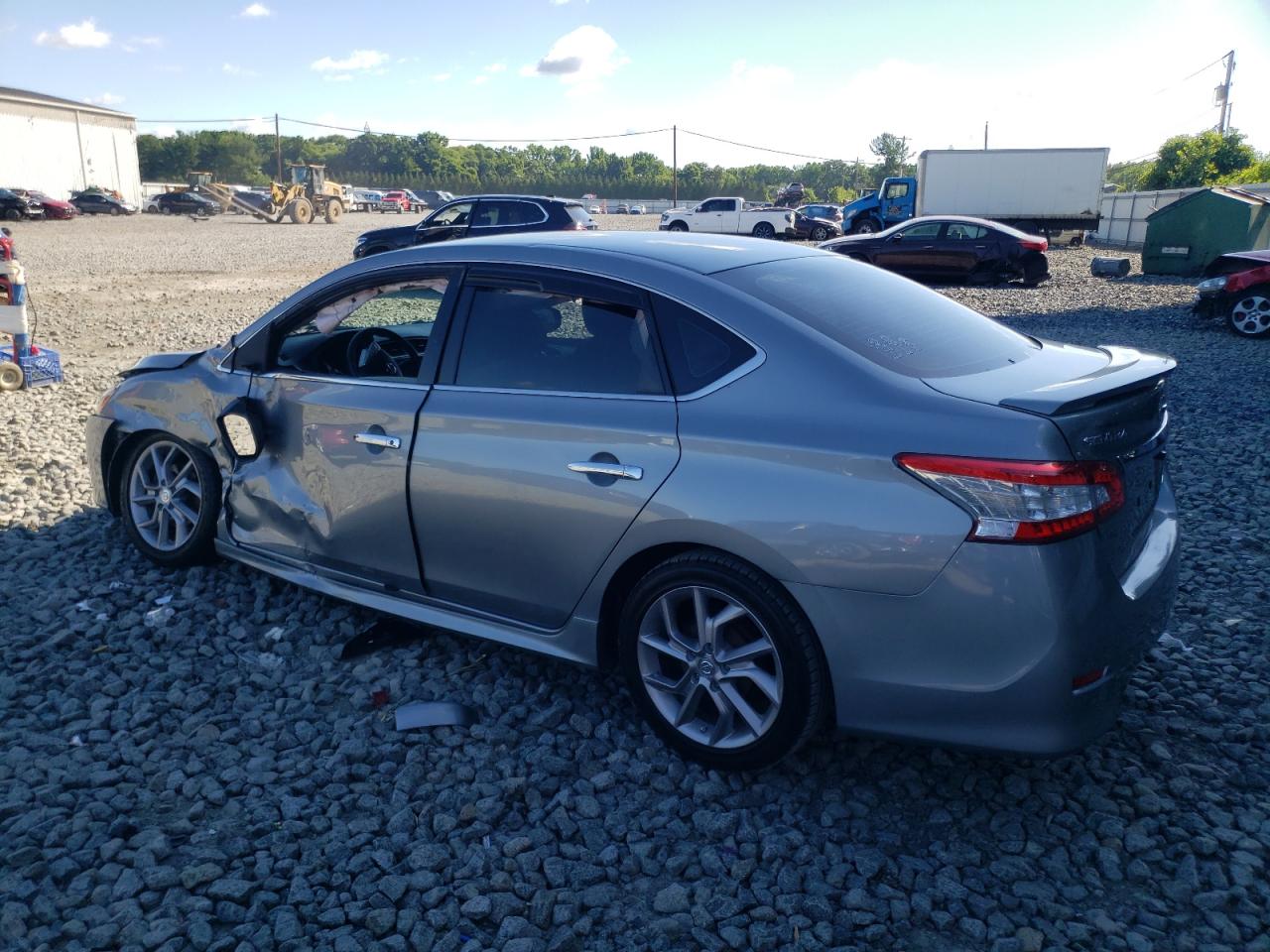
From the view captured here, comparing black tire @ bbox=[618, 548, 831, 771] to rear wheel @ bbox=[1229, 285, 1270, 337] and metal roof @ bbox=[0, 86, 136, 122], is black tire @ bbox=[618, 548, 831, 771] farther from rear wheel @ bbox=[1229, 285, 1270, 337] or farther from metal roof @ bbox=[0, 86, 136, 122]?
metal roof @ bbox=[0, 86, 136, 122]

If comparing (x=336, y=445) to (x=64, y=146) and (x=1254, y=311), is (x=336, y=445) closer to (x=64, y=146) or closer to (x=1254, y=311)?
(x=1254, y=311)

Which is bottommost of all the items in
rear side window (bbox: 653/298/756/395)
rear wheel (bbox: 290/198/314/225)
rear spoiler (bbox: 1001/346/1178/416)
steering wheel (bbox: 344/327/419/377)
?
steering wheel (bbox: 344/327/419/377)

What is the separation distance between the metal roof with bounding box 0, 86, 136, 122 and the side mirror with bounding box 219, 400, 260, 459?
217ft

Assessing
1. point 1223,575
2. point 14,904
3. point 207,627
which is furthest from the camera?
point 1223,575

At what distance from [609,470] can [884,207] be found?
3232 centimetres

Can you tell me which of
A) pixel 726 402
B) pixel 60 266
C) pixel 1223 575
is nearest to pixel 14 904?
pixel 726 402

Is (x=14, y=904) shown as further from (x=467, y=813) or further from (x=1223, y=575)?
(x=1223, y=575)

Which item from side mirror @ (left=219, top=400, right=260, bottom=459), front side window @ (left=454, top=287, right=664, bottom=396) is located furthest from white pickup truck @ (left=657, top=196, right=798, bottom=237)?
front side window @ (left=454, top=287, right=664, bottom=396)

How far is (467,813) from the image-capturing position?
2984 mm

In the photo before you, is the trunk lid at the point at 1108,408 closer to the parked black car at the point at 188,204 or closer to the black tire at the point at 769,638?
the black tire at the point at 769,638

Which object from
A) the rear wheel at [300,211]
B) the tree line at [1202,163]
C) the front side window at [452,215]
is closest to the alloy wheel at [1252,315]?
the front side window at [452,215]

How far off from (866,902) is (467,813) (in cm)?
121

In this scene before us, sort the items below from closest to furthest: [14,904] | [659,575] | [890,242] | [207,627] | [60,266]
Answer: [14,904]
[659,575]
[207,627]
[890,242]
[60,266]

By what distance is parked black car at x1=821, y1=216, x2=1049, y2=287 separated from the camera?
19.7m
